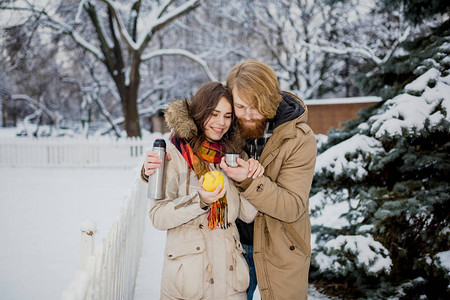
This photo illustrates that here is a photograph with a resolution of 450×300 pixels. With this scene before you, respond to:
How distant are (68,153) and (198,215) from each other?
1326 cm

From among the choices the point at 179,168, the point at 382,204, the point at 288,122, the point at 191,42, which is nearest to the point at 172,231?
the point at 179,168

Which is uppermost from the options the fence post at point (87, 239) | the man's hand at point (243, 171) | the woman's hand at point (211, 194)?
the man's hand at point (243, 171)

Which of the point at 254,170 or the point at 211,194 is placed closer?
the point at 211,194

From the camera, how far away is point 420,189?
3396 mm

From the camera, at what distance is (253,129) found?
230 cm

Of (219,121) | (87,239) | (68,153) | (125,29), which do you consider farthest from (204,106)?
(125,29)

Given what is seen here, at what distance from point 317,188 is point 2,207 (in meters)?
7.10

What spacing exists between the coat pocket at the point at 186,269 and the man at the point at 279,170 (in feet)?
1.40

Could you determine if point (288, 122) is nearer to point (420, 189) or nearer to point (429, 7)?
point (420, 189)

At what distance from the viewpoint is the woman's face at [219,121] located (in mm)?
2190

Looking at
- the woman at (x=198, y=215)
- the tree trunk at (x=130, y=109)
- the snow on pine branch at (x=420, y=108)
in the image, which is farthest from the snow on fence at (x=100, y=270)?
the tree trunk at (x=130, y=109)

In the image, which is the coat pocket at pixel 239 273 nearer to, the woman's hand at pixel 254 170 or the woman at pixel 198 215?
the woman at pixel 198 215

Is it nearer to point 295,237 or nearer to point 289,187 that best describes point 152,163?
point 289,187

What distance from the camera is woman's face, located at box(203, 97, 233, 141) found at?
7.18ft
